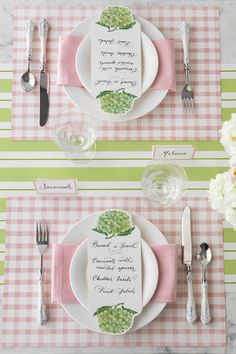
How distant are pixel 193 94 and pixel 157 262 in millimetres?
484

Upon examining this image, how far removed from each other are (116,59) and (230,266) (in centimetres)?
64

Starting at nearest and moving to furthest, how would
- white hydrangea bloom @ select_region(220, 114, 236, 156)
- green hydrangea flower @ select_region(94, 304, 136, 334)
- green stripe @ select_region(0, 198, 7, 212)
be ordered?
white hydrangea bloom @ select_region(220, 114, 236, 156) < green hydrangea flower @ select_region(94, 304, 136, 334) < green stripe @ select_region(0, 198, 7, 212)

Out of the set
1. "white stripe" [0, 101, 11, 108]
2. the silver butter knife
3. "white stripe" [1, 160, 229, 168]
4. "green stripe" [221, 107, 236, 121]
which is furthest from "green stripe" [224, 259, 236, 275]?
"white stripe" [0, 101, 11, 108]

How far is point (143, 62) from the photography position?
1436 millimetres

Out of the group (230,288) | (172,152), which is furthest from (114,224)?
(230,288)

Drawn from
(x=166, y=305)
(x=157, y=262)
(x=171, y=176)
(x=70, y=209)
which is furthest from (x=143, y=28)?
(x=166, y=305)

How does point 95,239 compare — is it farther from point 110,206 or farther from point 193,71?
point 193,71

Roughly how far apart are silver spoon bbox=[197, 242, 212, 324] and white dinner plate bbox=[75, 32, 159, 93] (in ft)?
1.50

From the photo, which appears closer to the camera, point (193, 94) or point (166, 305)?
point (166, 305)

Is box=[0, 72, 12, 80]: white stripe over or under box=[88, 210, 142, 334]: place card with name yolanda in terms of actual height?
over

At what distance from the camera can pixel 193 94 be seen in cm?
144

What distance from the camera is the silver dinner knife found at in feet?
4.31

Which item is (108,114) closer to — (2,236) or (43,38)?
(43,38)

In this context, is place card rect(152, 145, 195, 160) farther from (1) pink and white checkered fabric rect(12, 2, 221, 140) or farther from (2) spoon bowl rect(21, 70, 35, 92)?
(2) spoon bowl rect(21, 70, 35, 92)
